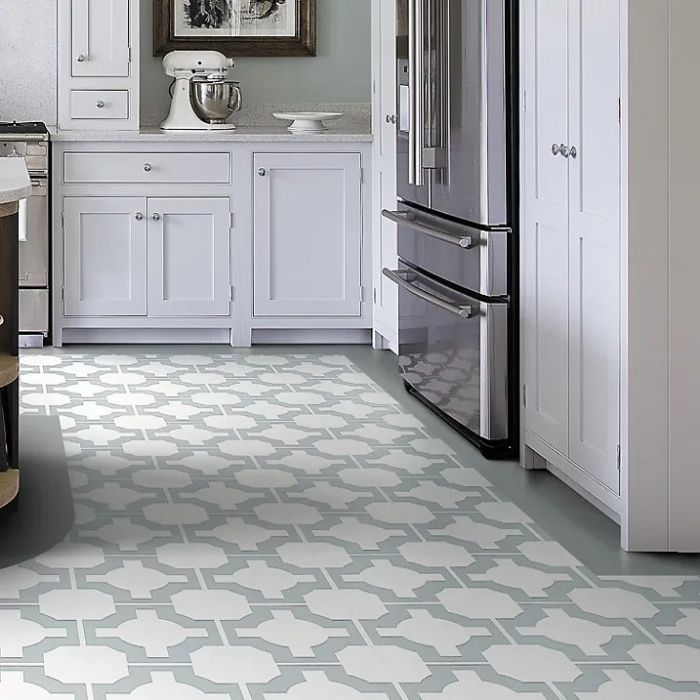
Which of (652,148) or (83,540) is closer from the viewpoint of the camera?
(652,148)

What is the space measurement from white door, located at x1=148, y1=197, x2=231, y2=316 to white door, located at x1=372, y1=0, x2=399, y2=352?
0.68 m

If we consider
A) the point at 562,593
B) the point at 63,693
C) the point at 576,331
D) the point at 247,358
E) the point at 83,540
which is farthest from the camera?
the point at 247,358

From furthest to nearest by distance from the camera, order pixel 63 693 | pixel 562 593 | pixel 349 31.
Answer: pixel 349 31 < pixel 562 593 < pixel 63 693

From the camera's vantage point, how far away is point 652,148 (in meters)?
3.14

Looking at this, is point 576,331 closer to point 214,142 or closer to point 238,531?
point 238,531

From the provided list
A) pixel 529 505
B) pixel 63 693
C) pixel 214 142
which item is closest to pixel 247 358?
pixel 214 142

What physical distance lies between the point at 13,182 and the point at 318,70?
354 centimetres

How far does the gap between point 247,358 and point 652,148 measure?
3069 mm

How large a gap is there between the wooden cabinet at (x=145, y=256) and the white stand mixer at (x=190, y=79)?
397 millimetres

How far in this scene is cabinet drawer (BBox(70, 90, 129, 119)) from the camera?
627cm

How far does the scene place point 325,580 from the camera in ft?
10.1

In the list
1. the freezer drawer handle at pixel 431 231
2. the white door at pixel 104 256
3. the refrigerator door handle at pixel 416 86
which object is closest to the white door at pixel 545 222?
the freezer drawer handle at pixel 431 231

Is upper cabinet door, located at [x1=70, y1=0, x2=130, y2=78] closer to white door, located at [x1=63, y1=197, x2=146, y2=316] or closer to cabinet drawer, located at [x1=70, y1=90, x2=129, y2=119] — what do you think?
cabinet drawer, located at [x1=70, y1=90, x2=129, y2=119]

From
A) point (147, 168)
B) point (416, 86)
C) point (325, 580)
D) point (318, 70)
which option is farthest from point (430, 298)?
point (318, 70)
